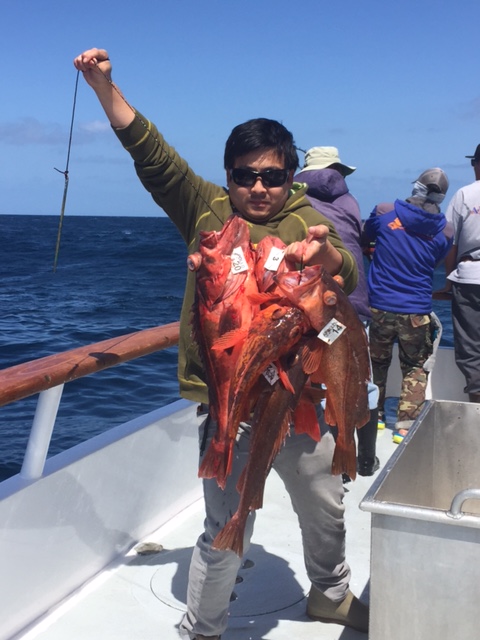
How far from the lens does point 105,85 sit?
8.91 feet

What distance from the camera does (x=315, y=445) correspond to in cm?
301

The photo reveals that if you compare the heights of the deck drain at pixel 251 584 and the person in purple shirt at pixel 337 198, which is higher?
the person in purple shirt at pixel 337 198

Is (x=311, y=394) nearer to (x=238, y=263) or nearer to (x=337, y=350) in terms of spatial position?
(x=337, y=350)

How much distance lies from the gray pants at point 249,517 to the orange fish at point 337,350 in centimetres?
31

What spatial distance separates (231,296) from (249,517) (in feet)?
3.07

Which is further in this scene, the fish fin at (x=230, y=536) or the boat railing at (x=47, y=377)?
the boat railing at (x=47, y=377)

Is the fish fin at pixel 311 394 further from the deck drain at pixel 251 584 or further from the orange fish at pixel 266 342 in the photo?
the deck drain at pixel 251 584

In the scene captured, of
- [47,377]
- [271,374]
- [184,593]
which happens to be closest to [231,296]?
[271,374]

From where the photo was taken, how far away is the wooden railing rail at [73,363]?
3.06 metres

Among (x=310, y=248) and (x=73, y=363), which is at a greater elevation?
(x=310, y=248)

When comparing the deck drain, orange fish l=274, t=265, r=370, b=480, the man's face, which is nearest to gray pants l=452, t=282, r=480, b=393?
the deck drain

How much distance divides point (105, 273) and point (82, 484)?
29.5 metres

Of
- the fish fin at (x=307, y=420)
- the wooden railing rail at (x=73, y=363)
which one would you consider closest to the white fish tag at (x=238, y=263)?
the fish fin at (x=307, y=420)

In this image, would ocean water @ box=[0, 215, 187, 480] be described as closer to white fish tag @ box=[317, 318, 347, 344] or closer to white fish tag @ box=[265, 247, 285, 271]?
white fish tag @ box=[265, 247, 285, 271]
